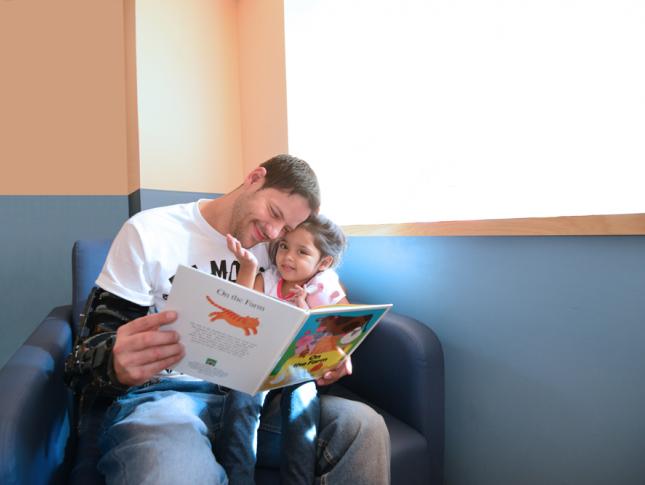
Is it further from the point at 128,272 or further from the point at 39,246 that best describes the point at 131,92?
the point at 128,272

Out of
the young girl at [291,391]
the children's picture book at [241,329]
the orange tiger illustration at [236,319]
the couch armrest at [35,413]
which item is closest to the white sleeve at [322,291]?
the young girl at [291,391]

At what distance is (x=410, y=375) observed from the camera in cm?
91

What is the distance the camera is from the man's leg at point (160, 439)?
2.01 feet

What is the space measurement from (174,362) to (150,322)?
3.1 inches

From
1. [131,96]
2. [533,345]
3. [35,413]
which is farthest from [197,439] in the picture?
[131,96]

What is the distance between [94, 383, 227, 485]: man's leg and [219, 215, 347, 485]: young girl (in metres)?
0.06

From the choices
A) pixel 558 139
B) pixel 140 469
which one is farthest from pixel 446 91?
pixel 140 469

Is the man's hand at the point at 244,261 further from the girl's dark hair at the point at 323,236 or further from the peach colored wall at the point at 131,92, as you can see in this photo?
the peach colored wall at the point at 131,92

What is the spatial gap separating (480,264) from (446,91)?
0.55 metres

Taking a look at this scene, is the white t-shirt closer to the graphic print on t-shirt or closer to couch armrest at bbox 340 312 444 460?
the graphic print on t-shirt

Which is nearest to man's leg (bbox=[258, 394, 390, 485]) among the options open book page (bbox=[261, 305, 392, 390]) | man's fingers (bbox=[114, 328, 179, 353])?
open book page (bbox=[261, 305, 392, 390])

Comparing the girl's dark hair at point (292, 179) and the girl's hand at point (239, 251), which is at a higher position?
the girl's dark hair at point (292, 179)

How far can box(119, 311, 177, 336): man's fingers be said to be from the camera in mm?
597

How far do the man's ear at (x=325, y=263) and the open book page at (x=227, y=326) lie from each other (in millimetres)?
561
